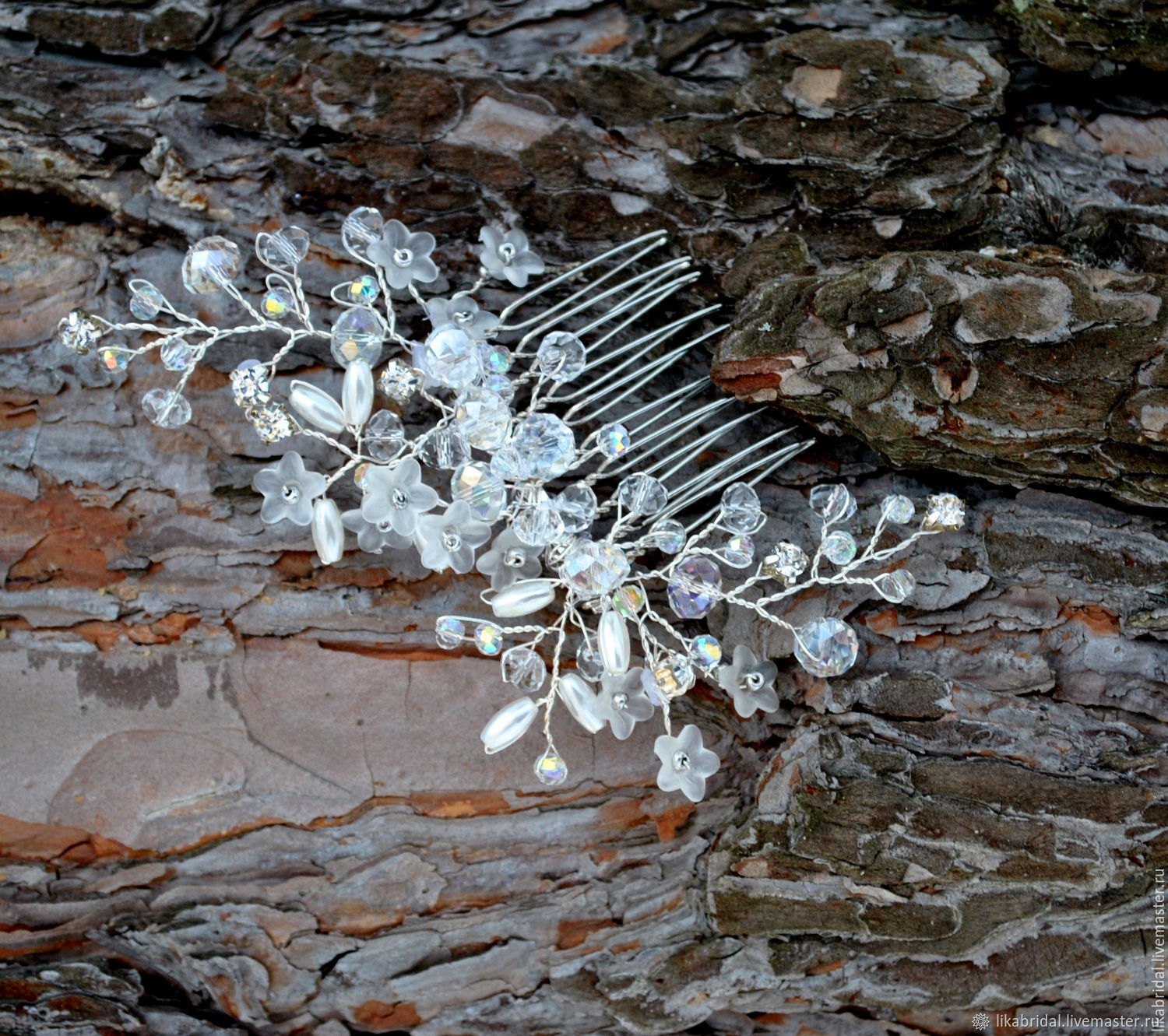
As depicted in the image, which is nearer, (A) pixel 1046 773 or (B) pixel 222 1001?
(A) pixel 1046 773

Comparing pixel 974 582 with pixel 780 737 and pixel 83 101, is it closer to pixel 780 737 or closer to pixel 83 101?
pixel 780 737

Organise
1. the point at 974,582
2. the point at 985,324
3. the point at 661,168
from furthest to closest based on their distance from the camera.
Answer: the point at 661,168 → the point at 974,582 → the point at 985,324

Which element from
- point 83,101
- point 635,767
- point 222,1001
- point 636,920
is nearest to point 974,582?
point 635,767

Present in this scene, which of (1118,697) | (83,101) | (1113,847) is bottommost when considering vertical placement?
(1113,847)

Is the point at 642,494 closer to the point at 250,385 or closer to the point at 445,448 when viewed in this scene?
the point at 445,448

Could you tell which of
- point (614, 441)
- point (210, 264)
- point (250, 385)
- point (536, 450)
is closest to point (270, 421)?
point (250, 385)

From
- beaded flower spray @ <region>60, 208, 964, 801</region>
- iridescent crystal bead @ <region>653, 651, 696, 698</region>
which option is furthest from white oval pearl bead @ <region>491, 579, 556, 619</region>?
iridescent crystal bead @ <region>653, 651, 696, 698</region>

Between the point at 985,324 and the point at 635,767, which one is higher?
the point at 985,324
